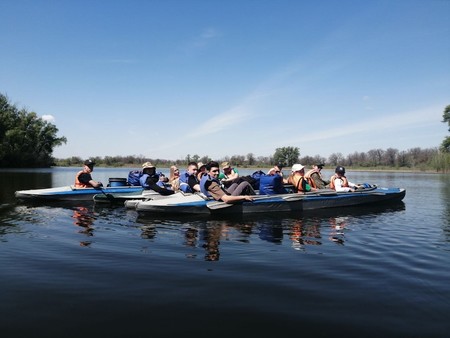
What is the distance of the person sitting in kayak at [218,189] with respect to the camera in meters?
10.8

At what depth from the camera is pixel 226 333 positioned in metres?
3.58

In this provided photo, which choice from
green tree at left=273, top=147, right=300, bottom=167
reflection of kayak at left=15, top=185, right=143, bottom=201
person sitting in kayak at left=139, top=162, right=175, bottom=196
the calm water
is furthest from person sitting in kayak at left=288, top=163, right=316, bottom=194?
green tree at left=273, top=147, right=300, bottom=167

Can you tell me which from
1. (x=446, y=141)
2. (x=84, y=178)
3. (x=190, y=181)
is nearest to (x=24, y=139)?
(x=84, y=178)

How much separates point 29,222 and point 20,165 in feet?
182

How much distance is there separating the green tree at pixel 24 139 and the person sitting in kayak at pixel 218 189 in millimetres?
49863

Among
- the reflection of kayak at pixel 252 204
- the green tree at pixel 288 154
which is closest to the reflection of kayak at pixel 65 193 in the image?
the reflection of kayak at pixel 252 204

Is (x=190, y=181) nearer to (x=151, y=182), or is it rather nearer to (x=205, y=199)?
(x=151, y=182)

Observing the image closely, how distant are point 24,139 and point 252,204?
5629cm

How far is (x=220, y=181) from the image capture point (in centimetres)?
1336

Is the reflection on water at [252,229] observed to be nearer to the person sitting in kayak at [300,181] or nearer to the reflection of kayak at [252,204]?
the reflection of kayak at [252,204]

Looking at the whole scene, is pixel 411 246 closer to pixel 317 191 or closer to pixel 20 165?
pixel 317 191

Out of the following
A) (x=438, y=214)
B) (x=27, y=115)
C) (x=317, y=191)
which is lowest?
(x=438, y=214)

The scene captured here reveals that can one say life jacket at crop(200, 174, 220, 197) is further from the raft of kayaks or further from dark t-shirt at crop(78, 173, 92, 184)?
dark t-shirt at crop(78, 173, 92, 184)

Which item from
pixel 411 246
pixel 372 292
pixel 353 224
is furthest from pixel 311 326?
pixel 353 224
